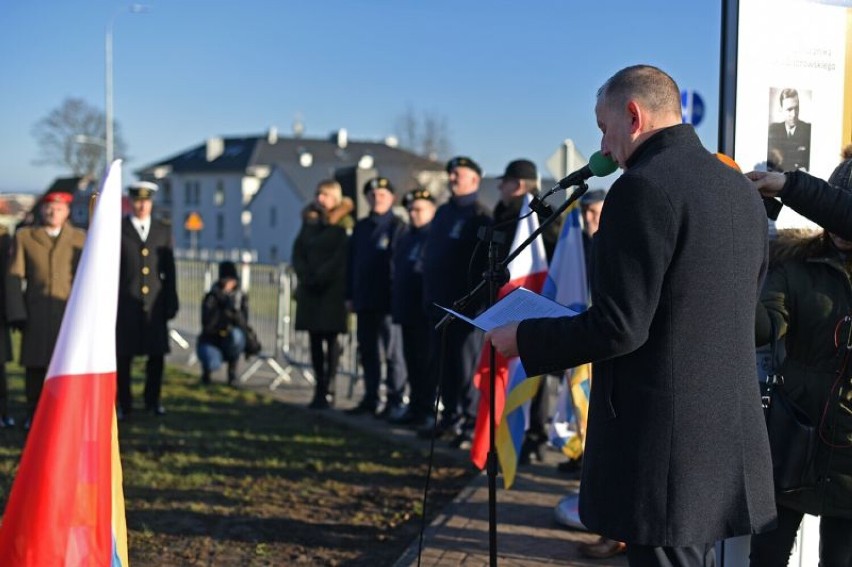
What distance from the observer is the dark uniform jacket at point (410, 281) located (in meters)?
9.47

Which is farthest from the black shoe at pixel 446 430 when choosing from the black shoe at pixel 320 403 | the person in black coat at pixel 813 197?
the person in black coat at pixel 813 197

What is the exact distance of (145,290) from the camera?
10188mm

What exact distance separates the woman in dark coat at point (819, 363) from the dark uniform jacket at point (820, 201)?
235mm

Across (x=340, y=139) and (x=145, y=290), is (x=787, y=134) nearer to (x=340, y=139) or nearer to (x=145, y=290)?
(x=145, y=290)

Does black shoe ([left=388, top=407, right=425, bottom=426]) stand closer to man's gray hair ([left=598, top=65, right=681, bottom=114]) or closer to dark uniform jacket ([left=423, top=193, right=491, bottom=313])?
dark uniform jacket ([left=423, top=193, right=491, bottom=313])

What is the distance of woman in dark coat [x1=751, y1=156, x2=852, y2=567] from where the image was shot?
3730mm

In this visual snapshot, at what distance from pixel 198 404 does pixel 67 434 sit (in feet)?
25.6

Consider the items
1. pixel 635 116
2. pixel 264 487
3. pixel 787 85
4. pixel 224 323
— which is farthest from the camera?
pixel 224 323

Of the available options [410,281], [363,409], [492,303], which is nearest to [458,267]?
[410,281]

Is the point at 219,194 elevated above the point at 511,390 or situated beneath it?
elevated above

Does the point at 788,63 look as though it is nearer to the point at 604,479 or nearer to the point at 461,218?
the point at 604,479

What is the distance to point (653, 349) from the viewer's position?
2949 mm

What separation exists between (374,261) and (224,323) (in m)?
2.92

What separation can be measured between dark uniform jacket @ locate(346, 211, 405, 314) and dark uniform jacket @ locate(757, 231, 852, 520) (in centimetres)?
645
